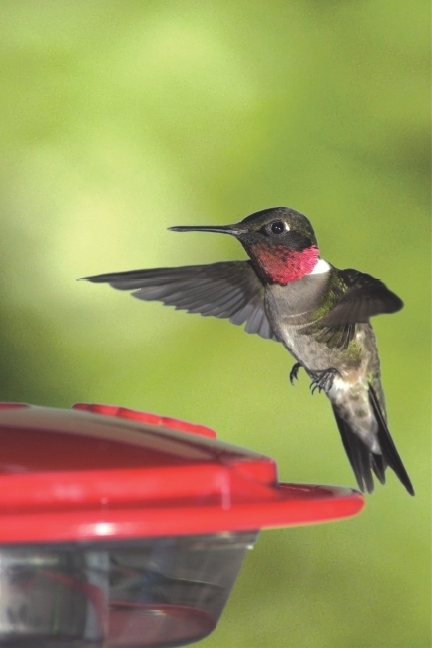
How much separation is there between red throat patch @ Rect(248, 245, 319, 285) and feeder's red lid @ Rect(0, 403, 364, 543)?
911 mm

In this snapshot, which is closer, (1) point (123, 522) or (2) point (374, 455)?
(1) point (123, 522)

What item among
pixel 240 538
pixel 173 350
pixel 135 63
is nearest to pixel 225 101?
pixel 135 63

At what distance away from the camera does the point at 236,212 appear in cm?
308

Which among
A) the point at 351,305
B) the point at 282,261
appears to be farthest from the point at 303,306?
the point at 351,305

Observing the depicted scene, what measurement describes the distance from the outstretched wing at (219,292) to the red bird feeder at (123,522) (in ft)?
2.34

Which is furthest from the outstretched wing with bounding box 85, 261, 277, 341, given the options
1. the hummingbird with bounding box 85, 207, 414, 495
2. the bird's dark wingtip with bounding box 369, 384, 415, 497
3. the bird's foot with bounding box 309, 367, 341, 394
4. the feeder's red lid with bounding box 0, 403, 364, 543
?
the feeder's red lid with bounding box 0, 403, 364, 543

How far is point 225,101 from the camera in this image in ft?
10.6

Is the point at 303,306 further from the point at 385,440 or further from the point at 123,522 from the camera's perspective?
the point at 123,522

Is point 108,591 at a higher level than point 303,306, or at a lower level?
lower

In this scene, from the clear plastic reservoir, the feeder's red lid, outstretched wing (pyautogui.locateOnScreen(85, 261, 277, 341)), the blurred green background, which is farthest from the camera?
the blurred green background

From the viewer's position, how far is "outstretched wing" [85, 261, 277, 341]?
1924 millimetres

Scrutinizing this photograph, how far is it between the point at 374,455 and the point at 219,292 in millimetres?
506

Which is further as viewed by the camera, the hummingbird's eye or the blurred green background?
the blurred green background

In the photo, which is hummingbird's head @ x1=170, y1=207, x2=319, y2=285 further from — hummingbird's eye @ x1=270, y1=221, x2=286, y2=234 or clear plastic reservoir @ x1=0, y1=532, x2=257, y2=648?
clear plastic reservoir @ x1=0, y1=532, x2=257, y2=648
